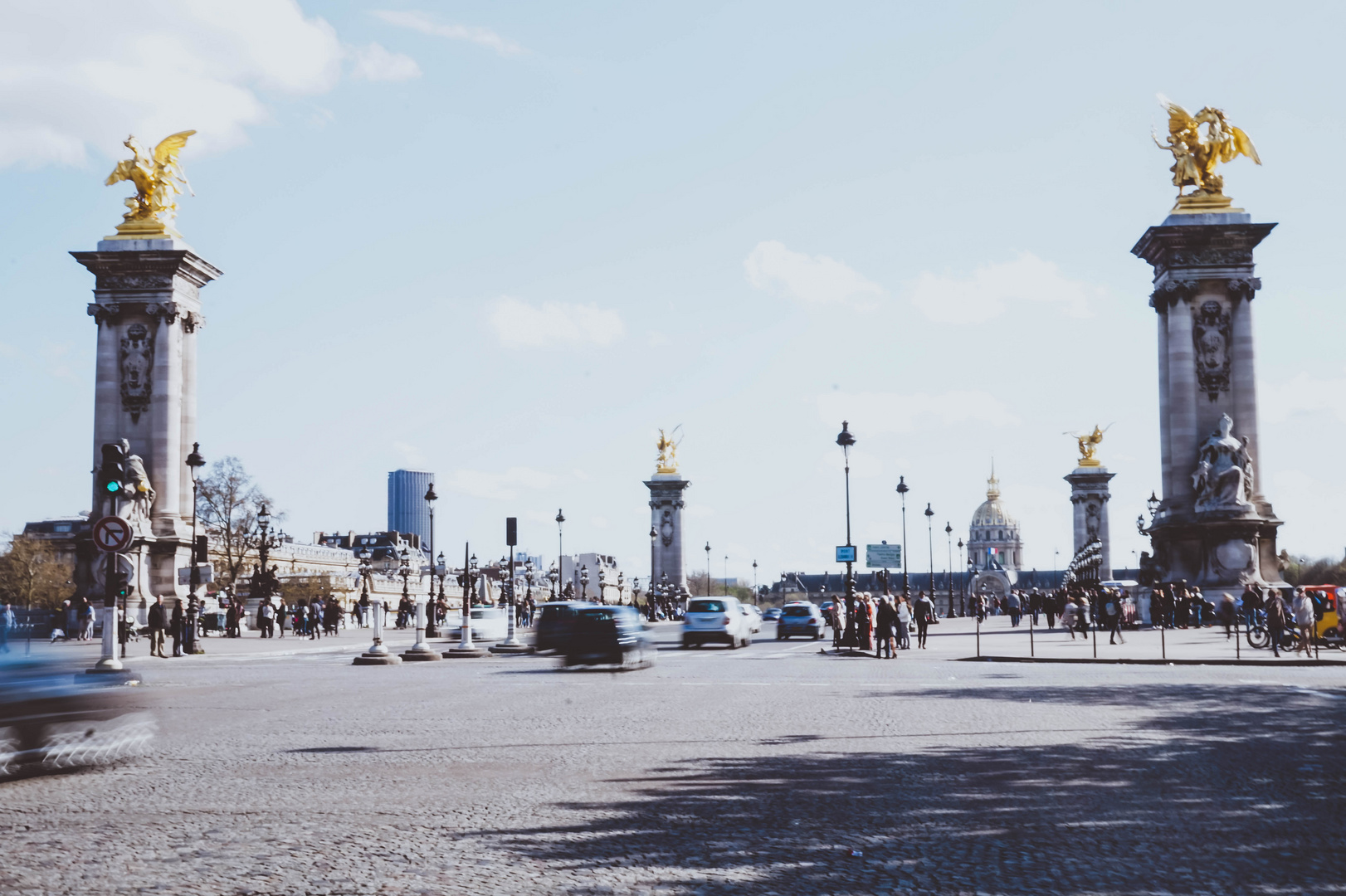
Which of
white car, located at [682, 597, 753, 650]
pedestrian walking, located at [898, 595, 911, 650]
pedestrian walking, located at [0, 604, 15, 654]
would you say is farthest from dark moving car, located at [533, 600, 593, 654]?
pedestrian walking, located at [0, 604, 15, 654]

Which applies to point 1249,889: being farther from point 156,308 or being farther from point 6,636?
point 156,308

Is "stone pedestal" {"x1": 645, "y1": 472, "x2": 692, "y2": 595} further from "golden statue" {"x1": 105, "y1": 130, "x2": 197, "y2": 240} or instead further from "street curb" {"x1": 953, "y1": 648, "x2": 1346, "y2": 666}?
"street curb" {"x1": 953, "y1": 648, "x2": 1346, "y2": 666}

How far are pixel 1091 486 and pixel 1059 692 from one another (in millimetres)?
98476

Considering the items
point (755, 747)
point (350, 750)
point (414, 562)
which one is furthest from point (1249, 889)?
point (414, 562)

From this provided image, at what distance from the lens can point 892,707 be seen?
57.6ft

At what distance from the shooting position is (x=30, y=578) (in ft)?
311

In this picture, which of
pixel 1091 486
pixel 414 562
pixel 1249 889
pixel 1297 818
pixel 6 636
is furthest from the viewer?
pixel 414 562

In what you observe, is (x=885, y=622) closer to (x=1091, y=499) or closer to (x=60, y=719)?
(x=60, y=719)

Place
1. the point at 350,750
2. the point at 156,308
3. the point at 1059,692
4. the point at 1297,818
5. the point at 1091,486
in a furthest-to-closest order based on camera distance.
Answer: the point at 1091,486 < the point at 156,308 < the point at 1059,692 < the point at 350,750 < the point at 1297,818

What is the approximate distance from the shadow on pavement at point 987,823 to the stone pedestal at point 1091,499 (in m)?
105

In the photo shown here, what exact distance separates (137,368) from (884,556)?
3402 centimetres

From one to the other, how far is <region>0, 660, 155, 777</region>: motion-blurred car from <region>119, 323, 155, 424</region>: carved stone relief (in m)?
50.3

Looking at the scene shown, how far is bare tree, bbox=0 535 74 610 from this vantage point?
9544cm

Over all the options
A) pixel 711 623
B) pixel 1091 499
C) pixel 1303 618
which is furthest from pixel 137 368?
pixel 1091 499
